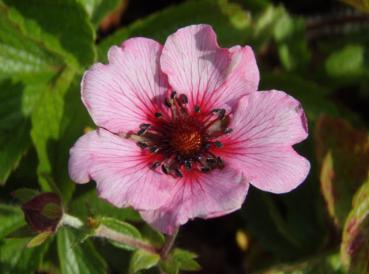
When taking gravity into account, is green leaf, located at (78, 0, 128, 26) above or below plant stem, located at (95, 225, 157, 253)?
above

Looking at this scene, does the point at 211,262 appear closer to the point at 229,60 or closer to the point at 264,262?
the point at 264,262

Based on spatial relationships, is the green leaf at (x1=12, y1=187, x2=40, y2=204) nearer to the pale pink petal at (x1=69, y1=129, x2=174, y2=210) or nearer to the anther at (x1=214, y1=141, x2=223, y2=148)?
the pale pink petal at (x1=69, y1=129, x2=174, y2=210)

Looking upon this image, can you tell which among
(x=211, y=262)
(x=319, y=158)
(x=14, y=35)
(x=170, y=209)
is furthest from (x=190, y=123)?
(x=211, y=262)

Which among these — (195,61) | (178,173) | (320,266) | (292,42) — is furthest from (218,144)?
(292,42)

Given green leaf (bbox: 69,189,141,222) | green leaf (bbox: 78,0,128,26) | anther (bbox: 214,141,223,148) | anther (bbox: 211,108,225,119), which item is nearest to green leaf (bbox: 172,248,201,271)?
green leaf (bbox: 69,189,141,222)

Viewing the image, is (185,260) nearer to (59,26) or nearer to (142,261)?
(142,261)

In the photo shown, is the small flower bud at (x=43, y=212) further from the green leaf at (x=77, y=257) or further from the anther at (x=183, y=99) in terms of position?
the anther at (x=183, y=99)

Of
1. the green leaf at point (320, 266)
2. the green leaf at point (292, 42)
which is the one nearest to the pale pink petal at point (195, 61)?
the green leaf at point (320, 266)
